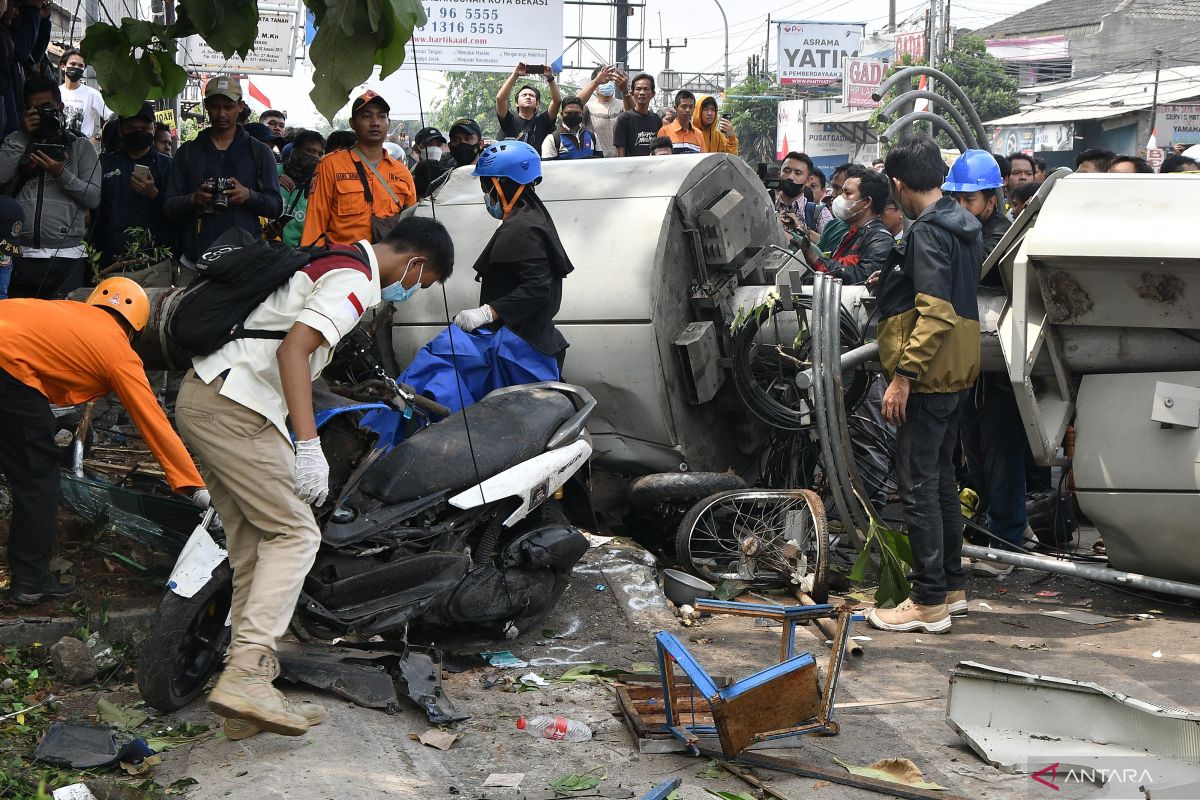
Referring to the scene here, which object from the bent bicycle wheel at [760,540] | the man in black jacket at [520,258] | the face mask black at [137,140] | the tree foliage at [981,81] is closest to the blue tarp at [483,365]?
the man in black jacket at [520,258]

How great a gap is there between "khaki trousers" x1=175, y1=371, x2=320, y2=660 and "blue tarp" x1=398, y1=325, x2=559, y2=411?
194 cm

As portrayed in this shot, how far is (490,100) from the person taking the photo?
6544 cm

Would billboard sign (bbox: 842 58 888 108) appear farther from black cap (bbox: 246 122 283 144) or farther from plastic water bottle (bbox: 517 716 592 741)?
plastic water bottle (bbox: 517 716 592 741)

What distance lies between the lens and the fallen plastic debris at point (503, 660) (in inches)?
186

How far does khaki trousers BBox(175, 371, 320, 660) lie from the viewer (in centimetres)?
379

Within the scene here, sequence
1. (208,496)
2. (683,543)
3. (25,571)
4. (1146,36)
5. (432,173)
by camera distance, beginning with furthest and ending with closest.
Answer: (1146,36), (432,173), (683,543), (25,571), (208,496)

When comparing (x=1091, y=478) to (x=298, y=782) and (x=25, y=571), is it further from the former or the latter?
(x=25, y=571)

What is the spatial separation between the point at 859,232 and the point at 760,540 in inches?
104

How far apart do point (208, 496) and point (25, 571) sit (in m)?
0.92

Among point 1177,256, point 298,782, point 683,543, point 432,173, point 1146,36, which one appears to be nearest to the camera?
point 298,782

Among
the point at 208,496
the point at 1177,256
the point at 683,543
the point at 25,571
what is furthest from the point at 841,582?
the point at 25,571

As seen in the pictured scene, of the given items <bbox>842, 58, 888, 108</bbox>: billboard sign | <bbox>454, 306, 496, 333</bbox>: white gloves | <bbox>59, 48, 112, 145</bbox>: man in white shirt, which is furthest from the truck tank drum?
<bbox>842, 58, 888, 108</bbox>: billboard sign

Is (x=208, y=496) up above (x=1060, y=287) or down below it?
below

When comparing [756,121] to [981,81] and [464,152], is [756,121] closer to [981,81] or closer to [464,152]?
[981,81]
